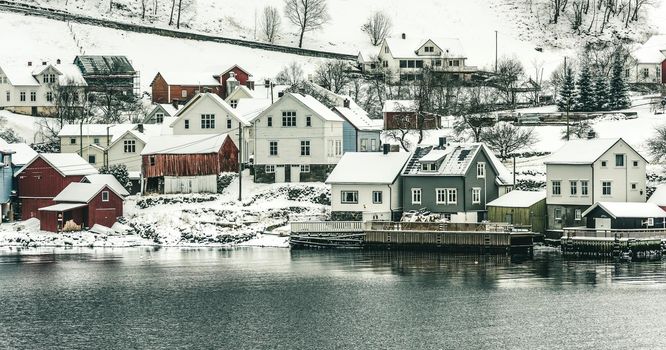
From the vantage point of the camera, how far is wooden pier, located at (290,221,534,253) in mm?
Result: 67500

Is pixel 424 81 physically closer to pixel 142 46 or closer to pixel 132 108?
pixel 132 108

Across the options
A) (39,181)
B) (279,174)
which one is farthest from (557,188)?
(39,181)

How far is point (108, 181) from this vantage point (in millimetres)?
78500

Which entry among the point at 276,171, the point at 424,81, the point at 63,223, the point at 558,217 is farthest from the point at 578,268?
the point at 424,81

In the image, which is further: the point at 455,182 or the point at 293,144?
the point at 293,144

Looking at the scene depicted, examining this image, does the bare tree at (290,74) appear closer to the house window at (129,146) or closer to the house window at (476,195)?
the house window at (129,146)

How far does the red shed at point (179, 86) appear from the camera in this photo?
11129 cm

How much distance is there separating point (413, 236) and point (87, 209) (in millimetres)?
22461

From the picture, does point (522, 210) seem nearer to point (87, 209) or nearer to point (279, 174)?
point (279, 174)

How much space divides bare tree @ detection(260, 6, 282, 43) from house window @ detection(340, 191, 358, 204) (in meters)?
72.4

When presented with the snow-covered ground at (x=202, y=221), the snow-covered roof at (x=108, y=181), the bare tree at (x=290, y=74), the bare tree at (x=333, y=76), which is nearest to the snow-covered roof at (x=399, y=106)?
the bare tree at (x=333, y=76)

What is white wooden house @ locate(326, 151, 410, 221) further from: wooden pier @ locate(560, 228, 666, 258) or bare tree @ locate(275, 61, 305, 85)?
bare tree @ locate(275, 61, 305, 85)

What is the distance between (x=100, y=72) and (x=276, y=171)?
39.6 meters

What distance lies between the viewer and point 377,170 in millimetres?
75688
